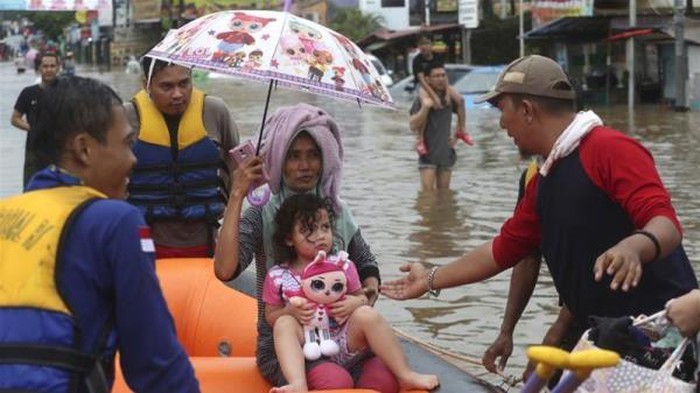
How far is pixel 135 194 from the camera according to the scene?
20.1 feet

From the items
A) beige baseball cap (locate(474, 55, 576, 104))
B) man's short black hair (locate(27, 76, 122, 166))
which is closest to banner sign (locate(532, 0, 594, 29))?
beige baseball cap (locate(474, 55, 576, 104))

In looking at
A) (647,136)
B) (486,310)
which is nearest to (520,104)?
(486,310)

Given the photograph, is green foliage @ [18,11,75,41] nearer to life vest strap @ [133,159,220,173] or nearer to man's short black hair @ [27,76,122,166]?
life vest strap @ [133,159,220,173]

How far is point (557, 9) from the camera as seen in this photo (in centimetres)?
3416

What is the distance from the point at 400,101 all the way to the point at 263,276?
1009 inches

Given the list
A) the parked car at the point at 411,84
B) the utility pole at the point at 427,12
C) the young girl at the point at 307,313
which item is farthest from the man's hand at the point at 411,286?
the utility pole at the point at 427,12

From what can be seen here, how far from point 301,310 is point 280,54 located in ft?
3.21

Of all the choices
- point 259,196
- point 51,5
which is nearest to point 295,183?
point 259,196

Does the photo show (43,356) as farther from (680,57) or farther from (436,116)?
(680,57)

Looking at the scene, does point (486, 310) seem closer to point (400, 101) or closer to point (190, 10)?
point (400, 101)

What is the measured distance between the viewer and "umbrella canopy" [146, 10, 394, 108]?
5000 millimetres

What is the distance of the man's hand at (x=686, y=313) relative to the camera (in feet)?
11.3

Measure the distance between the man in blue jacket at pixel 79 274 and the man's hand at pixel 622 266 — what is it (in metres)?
1.12

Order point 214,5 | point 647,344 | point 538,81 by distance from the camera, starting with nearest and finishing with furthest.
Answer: point 647,344, point 538,81, point 214,5
